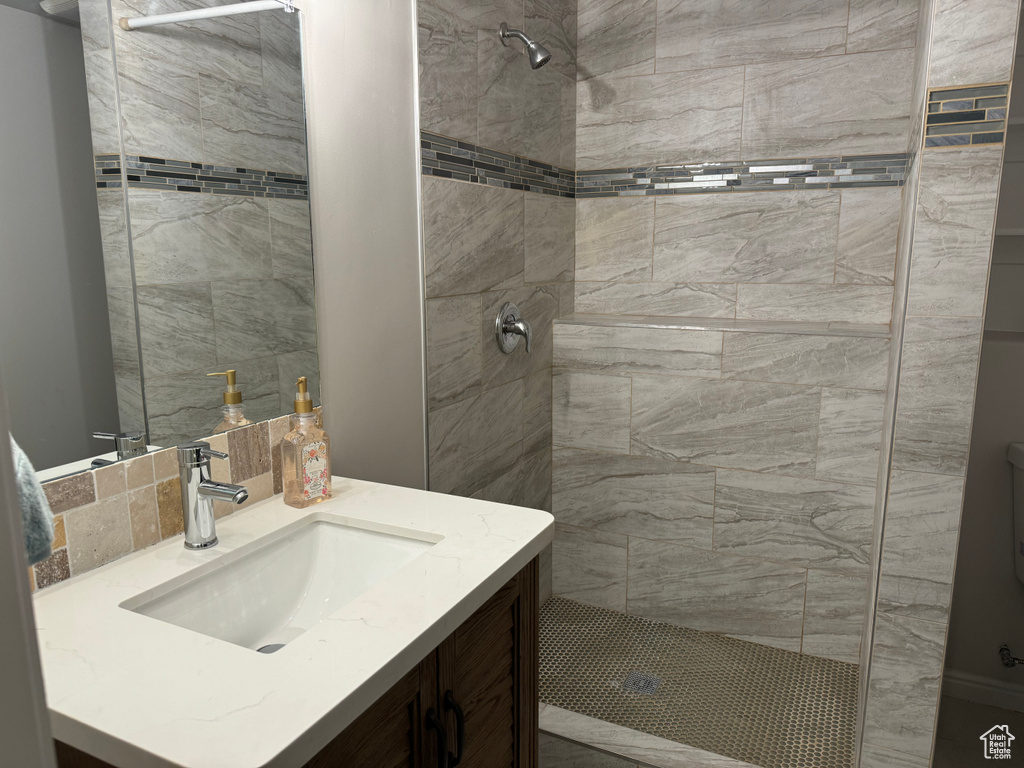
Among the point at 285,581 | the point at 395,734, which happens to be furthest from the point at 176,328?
the point at 395,734

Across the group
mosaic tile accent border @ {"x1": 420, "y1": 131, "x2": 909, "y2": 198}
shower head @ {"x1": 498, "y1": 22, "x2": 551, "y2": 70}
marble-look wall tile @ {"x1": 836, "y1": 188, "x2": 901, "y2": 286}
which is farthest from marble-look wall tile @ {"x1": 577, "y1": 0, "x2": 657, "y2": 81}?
marble-look wall tile @ {"x1": 836, "y1": 188, "x2": 901, "y2": 286}

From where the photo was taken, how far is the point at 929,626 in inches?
64.4

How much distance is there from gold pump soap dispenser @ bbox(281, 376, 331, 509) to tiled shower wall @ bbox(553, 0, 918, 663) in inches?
52.5

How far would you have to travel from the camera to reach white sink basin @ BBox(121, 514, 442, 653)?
1074 mm

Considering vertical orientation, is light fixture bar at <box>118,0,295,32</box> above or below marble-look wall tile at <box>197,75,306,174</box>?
above

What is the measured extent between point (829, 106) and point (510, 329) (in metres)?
1.29

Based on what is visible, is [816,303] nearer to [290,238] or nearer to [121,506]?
[290,238]

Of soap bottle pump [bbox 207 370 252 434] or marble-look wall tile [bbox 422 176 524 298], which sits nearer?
soap bottle pump [bbox 207 370 252 434]

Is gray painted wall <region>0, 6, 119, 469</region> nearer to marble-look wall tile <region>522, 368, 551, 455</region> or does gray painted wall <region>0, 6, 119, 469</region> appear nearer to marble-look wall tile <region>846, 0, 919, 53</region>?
→ marble-look wall tile <region>522, 368, 551, 455</region>

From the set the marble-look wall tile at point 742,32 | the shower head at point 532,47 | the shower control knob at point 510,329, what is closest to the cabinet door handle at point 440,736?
the shower control knob at point 510,329

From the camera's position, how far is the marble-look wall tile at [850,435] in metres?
2.12

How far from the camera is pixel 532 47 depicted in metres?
2.00

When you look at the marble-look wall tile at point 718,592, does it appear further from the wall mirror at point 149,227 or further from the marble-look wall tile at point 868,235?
the wall mirror at point 149,227

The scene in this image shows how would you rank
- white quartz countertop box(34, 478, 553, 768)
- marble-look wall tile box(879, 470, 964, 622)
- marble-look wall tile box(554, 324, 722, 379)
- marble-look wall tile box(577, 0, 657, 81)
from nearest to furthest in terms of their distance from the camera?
1. white quartz countertop box(34, 478, 553, 768)
2. marble-look wall tile box(879, 470, 964, 622)
3. marble-look wall tile box(554, 324, 722, 379)
4. marble-look wall tile box(577, 0, 657, 81)
